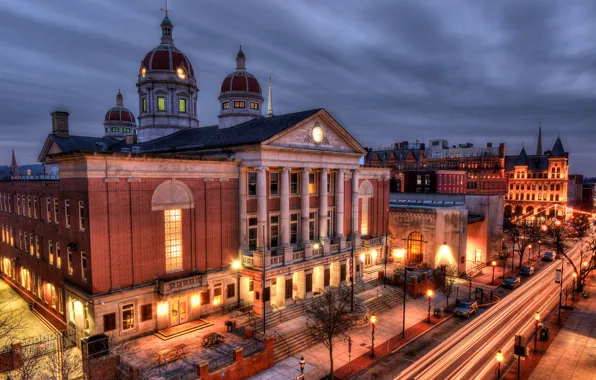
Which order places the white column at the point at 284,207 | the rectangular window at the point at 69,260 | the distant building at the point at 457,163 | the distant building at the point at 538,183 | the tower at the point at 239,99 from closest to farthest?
the rectangular window at the point at 69,260
the white column at the point at 284,207
the tower at the point at 239,99
the distant building at the point at 457,163
the distant building at the point at 538,183

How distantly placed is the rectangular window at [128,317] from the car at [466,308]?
1125 inches

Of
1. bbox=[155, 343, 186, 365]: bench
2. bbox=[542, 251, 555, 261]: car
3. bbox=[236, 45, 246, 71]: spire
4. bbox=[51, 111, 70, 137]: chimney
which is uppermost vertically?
bbox=[236, 45, 246, 71]: spire

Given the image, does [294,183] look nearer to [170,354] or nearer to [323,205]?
[323,205]

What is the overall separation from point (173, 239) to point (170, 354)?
9181 millimetres

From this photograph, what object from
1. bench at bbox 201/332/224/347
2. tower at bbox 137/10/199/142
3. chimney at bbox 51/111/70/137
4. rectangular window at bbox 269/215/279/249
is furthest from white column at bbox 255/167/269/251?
chimney at bbox 51/111/70/137

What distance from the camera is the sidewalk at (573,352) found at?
78.9 feet

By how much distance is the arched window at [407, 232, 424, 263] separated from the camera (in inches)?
1983

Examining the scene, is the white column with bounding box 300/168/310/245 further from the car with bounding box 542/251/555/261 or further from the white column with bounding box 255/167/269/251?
the car with bounding box 542/251/555/261

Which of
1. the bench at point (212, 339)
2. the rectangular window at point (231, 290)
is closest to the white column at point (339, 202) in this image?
the rectangular window at point (231, 290)

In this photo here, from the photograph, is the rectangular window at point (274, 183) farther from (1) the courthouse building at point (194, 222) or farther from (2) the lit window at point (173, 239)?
(2) the lit window at point (173, 239)

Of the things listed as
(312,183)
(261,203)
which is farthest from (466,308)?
(261,203)

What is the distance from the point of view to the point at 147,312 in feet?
93.8

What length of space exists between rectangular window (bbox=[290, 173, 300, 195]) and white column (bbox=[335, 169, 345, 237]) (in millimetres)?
5416

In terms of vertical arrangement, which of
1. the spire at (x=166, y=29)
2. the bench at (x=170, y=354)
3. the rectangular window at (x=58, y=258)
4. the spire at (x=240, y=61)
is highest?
the spire at (x=166, y=29)
